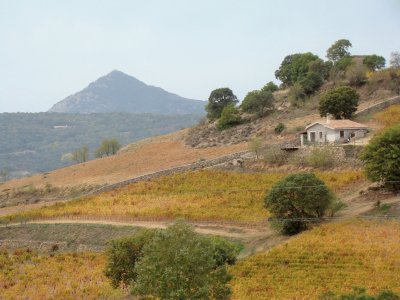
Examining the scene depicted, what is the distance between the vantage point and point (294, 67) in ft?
278

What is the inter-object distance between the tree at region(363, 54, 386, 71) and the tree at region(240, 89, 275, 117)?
51.7ft

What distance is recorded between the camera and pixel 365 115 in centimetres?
6350

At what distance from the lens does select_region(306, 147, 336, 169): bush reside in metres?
49.8

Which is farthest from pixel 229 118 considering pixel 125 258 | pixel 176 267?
pixel 176 267

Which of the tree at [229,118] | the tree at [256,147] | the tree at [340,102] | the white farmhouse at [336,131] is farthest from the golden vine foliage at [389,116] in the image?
the tree at [229,118]

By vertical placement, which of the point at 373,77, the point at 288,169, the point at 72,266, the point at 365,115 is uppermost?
the point at 373,77

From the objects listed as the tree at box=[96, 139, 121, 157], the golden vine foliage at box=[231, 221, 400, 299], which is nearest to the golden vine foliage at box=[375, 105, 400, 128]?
the golden vine foliage at box=[231, 221, 400, 299]

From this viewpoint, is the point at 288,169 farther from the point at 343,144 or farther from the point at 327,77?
the point at 327,77

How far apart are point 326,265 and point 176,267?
11011mm

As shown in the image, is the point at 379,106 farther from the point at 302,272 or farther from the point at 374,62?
the point at 302,272

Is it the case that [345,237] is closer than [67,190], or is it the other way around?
[345,237]

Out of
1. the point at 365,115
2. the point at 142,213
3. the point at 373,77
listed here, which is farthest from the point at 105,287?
the point at 373,77

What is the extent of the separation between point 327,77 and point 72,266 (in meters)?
52.7

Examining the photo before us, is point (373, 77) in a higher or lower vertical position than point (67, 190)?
higher
